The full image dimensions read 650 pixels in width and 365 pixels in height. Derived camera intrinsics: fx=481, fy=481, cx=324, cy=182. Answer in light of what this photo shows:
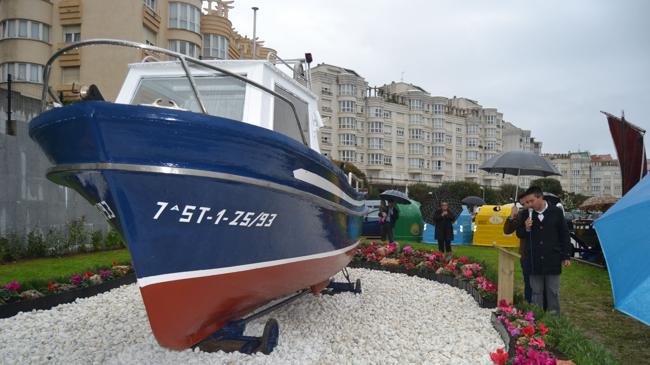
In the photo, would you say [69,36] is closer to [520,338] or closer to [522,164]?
[522,164]

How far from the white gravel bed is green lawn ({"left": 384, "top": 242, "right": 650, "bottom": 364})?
121 centimetres

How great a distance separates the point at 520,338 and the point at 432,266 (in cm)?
507

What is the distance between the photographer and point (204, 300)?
4.00 meters

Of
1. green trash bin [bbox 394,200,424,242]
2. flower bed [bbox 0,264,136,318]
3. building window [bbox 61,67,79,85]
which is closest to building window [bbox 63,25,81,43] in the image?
building window [bbox 61,67,79,85]

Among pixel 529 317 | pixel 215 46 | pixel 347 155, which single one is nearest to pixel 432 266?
pixel 529 317

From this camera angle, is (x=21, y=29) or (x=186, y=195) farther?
(x=21, y=29)

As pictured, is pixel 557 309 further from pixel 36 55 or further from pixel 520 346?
pixel 36 55

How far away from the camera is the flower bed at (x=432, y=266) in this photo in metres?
7.35

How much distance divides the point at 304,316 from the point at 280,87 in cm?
302

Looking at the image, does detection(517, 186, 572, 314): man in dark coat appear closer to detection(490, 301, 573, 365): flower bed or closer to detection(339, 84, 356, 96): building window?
detection(490, 301, 573, 365): flower bed

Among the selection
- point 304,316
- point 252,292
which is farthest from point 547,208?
point 252,292

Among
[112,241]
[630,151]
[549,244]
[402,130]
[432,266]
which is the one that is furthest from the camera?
[402,130]

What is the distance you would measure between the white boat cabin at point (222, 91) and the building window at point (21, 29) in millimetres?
25368

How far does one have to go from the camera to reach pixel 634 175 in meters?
13.4
